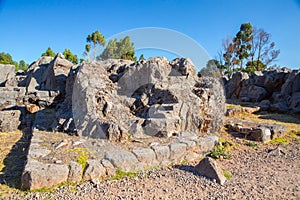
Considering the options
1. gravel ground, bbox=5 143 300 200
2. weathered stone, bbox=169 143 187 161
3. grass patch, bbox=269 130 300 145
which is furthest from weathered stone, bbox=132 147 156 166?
grass patch, bbox=269 130 300 145

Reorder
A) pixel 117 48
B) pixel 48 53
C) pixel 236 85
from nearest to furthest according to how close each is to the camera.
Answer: pixel 236 85, pixel 48 53, pixel 117 48

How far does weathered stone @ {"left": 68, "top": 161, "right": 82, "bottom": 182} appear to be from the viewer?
304 centimetres

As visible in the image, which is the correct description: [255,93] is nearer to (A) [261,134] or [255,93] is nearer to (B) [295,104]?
(B) [295,104]

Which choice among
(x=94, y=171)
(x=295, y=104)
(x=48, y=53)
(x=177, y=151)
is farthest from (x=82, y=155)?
(x=48, y=53)

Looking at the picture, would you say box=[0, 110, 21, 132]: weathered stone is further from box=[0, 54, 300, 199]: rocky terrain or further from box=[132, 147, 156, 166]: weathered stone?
box=[132, 147, 156, 166]: weathered stone

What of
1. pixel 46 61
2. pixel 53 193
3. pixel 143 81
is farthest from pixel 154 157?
pixel 46 61

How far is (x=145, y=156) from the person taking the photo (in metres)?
3.73

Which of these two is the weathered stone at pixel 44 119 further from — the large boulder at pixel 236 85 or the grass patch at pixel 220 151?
the large boulder at pixel 236 85

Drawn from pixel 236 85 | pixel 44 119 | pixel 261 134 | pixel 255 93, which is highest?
pixel 236 85

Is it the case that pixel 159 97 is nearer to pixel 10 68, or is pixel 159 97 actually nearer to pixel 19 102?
pixel 19 102

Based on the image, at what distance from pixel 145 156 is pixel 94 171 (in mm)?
1013

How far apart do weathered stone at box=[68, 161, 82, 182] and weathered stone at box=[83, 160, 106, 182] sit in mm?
95

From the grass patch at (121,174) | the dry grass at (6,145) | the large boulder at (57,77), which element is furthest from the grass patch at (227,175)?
the large boulder at (57,77)

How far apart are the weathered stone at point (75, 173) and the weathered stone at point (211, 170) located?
215 centimetres
